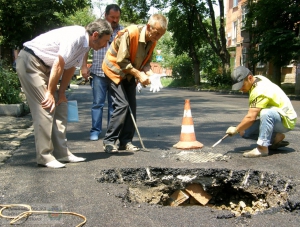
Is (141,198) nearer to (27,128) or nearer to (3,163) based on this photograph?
(3,163)

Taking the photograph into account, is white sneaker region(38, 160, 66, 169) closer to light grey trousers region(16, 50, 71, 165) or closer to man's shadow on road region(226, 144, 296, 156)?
Result: light grey trousers region(16, 50, 71, 165)

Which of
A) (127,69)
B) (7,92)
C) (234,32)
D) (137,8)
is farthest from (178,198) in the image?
(234,32)

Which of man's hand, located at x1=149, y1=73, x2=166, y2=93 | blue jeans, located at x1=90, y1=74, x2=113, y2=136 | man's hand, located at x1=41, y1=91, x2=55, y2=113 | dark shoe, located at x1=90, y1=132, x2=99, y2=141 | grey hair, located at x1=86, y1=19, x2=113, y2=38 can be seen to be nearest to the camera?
man's hand, located at x1=41, y1=91, x2=55, y2=113

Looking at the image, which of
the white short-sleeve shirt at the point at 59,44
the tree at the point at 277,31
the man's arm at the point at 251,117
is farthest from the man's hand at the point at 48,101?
the tree at the point at 277,31

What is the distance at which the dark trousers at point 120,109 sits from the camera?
5.20m

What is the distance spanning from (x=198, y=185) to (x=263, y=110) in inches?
54.2

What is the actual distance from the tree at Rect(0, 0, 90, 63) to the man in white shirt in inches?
475

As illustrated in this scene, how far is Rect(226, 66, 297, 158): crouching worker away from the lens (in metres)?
4.90

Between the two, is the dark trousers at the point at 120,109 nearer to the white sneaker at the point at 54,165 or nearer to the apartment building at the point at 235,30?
the white sneaker at the point at 54,165

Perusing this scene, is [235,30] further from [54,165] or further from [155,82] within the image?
[54,165]

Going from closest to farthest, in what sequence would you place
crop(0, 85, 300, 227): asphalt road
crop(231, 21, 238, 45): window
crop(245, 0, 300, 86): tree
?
crop(0, 85, 300, 227): asphalt road, crop(245, 0, 300, 86): tree, crop(231, 21, 238, 45): window

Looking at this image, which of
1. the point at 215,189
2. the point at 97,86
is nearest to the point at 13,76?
the point at 97,86

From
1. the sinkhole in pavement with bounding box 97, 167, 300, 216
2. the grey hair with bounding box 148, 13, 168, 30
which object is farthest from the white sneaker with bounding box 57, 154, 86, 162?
the grey hair with bounding box 148, 13, 168, 30

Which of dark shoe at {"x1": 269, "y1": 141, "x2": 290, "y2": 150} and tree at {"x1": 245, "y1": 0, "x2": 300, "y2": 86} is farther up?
tree at {"x1": 245, "y1": 0, "x2": 300, "y2": 86}
